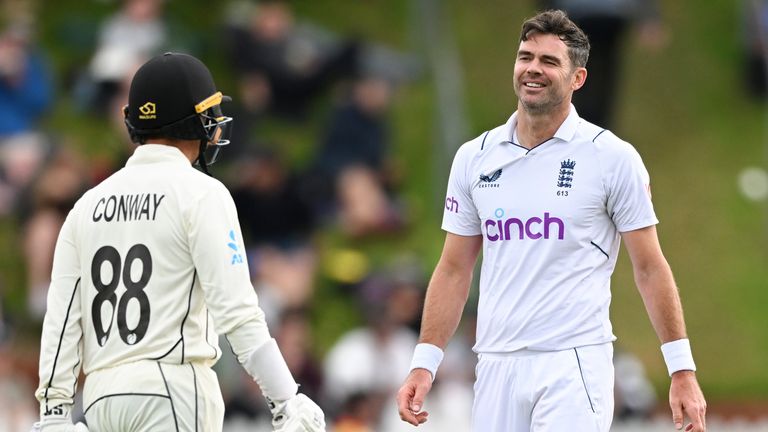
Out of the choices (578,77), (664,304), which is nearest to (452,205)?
(578,77)

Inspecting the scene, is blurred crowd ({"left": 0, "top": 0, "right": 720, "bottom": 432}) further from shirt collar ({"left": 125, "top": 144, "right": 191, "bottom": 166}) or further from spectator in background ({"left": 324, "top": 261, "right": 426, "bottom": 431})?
shirt collar ({"left": 125, "top": 144, "right": 191, "bottom": 166})

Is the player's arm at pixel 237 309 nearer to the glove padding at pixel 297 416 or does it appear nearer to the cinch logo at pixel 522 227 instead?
the glove padding at pixel 297 416

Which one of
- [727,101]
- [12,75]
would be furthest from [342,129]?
[727,101]

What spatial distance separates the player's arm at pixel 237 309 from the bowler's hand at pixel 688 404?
54.4 inches

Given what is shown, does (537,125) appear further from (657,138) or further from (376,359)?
(657,138)

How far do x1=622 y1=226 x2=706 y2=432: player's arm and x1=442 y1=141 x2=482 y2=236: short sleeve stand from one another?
2.22ft

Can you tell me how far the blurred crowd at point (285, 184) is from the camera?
39.2 ft

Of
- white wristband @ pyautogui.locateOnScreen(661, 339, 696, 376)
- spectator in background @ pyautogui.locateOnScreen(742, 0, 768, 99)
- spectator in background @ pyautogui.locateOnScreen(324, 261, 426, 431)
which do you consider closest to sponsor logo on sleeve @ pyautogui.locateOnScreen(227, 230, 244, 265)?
white wristband @ pyautogui.locateOnScreen(661, 339, 696, 376)

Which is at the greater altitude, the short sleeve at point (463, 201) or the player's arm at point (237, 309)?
the short sleeve at point (463, 201)

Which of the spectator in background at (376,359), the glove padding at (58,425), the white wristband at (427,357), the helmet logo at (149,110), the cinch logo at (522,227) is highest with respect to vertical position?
the helmet logo at (149,110)

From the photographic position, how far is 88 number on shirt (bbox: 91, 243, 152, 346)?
5461 millimetres

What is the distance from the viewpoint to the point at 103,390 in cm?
547

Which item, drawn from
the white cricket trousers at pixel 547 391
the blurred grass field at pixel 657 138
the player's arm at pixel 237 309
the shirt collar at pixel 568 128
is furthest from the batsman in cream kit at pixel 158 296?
the blurred grass field at pixel 657 138

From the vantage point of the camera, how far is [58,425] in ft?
18.2
